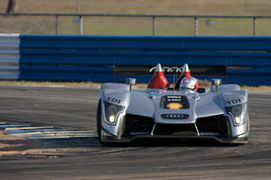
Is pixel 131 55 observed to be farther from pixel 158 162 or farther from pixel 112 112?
pixel 158 162

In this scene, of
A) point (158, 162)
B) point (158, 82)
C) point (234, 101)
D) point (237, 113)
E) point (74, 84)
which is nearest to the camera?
point (158, 162)

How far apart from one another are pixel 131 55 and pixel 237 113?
1192 cm

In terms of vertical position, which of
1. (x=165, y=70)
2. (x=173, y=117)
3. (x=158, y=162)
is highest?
(x=165, y=70)

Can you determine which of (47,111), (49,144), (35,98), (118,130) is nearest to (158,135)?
(118,130)

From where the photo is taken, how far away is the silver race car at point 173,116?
1027 centimetres

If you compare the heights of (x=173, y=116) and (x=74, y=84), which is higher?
(x=173, y=116)

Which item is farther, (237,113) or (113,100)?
(113,100)

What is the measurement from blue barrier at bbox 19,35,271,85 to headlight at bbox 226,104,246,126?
1110cm

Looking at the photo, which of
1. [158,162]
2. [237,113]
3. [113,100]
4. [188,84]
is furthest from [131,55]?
[158,162]

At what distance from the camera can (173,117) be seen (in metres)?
10.3

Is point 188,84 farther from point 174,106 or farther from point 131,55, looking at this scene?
point 131,55

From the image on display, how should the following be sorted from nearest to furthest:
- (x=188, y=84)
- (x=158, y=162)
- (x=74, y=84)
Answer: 1. (x=158, y=162)
2. (x=188, y=84)
3. (x=74, y=84)

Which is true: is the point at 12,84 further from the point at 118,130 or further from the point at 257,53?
the point at 118,130

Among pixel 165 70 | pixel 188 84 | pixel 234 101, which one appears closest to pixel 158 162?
pixel 234 101
